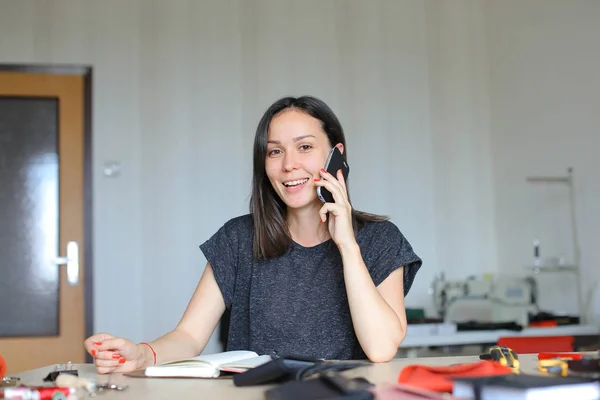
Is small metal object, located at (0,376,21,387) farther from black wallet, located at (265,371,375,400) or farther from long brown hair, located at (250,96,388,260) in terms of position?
long brown hair, located at (250,96,388,260)

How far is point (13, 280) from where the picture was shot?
14.9 ft

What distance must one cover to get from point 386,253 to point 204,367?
675 millimetres

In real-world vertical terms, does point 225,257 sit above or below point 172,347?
above

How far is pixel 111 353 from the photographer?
1.51m

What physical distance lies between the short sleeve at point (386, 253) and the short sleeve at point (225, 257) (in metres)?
0.37

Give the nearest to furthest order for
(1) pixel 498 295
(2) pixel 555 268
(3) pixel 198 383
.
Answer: (3) pixel 198 383, (1) pixel 498 295, (2) pixel 555 268

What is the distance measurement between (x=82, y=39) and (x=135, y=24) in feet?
1.22

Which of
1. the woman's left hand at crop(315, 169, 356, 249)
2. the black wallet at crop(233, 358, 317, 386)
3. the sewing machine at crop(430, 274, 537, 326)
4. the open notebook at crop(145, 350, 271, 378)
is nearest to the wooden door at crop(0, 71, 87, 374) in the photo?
the sewing machine at crop(430, 274, 537, 326)

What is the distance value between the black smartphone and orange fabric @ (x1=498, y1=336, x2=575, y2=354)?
1.41m

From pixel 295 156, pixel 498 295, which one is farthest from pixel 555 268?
pixel 295 156

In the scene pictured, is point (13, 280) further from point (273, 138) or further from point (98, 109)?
point (273, 138)

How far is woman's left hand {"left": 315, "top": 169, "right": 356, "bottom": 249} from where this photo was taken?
1.79 meters

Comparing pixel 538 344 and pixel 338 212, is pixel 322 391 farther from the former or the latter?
pixel 538 344

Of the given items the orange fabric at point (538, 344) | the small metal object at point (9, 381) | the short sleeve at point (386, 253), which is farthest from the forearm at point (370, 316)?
the orange fabric at point (538, 344)
